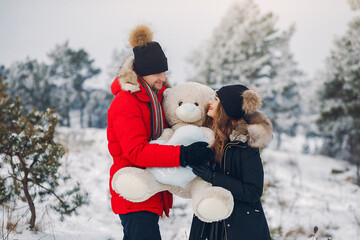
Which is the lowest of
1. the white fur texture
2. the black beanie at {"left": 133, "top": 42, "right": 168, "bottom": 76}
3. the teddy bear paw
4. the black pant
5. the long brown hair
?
the black pant

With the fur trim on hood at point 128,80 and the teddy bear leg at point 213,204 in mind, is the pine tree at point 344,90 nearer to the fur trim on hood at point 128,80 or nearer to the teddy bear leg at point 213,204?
the teddy bear leg at point 213,204

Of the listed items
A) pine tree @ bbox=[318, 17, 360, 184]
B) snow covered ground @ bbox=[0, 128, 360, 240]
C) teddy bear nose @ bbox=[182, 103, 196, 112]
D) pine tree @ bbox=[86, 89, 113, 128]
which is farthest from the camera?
pine tree @ bbox=[86, 89, 113, 128]

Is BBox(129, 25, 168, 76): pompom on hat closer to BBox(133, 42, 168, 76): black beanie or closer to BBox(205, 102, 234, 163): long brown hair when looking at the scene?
BBox(133, 42, 168, 76): black beanie

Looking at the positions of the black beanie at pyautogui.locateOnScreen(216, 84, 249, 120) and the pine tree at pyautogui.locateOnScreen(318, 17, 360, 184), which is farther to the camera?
the pine tree at pyautogui.locateOnScreen(318, 17, 360, 184)

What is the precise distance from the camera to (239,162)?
6.52 feet

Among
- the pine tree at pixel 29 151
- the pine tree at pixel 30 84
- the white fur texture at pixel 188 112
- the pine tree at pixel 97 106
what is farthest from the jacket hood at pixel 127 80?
the pine tree at pixel 30 84

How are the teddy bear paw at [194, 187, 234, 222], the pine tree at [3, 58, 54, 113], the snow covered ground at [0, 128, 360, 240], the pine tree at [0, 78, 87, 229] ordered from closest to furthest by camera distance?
1. the teddy bear paw at [194, 187, 234, 222]
2. the pine tree at [0, 78, 87, 229]
3. the snow covered ground at [0, 128, 360, 240]
4. the pine tree at [3, 58, 54, 113]

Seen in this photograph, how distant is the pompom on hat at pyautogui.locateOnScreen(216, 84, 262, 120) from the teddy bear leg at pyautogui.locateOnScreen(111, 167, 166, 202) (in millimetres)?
751

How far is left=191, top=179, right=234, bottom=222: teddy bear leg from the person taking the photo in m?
1.78

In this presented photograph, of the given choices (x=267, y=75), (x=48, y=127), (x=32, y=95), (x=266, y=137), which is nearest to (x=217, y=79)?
(x=267, y=75)

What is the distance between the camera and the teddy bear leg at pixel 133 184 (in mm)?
1856

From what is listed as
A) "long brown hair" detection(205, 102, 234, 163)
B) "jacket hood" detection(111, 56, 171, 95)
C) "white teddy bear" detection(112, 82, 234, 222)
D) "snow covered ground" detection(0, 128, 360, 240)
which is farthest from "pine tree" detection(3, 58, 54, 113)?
"long brown hair" detection(205, 102, 234, 163)

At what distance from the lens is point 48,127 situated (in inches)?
142

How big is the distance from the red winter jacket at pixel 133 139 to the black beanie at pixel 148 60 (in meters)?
0.07
